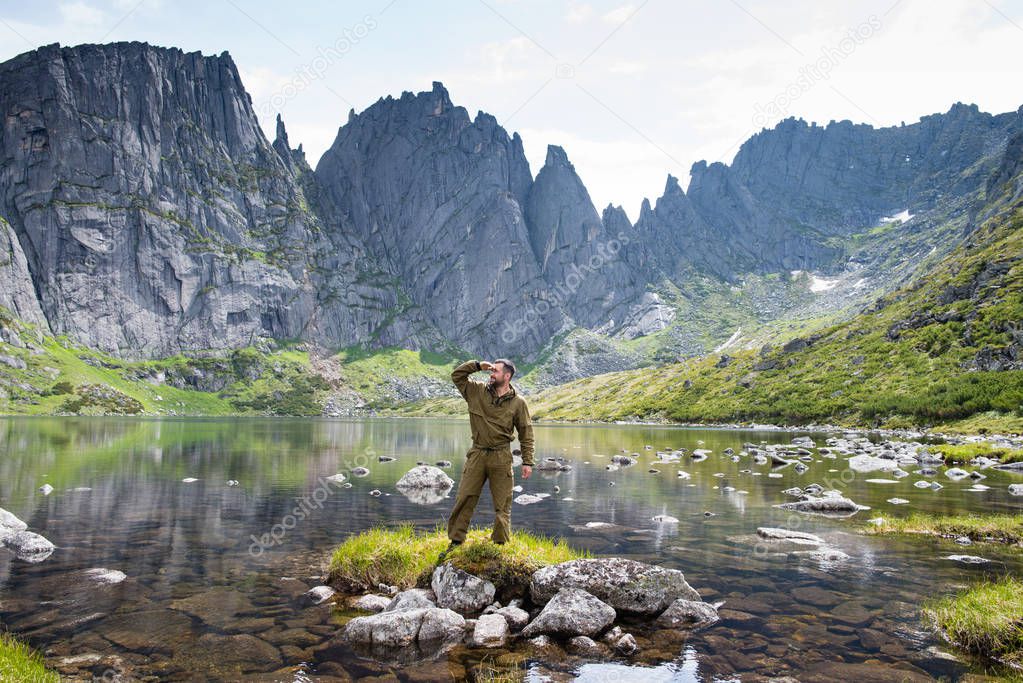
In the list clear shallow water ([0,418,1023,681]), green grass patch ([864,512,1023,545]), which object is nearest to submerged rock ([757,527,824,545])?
clear shallow water ([0,418,1023,681])

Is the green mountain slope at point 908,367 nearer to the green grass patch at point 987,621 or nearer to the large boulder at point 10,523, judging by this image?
the green grass patch at point 987,621

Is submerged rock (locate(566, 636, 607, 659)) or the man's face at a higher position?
the man's face

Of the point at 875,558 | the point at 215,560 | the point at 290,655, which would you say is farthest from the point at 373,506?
the point at 875,558

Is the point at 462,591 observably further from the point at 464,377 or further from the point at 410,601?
the point at 464,377

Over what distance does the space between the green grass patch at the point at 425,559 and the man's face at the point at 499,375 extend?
12.9 ft

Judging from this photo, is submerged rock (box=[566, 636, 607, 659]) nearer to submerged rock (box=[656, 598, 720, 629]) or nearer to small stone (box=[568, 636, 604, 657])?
small stone (box=[568, 636, 604, 657])

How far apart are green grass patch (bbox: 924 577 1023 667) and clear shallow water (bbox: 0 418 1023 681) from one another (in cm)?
49

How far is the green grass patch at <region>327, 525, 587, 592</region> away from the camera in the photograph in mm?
13500

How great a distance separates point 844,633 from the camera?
11.3 metres

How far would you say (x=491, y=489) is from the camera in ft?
46.0

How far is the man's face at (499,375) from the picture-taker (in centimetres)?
1377

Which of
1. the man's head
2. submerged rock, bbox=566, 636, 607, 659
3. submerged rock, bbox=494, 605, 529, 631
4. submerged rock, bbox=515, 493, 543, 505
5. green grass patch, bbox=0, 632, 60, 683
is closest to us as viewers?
green grass patch, bbox=0, 632, 60, 683

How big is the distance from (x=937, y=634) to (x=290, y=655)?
1229cm

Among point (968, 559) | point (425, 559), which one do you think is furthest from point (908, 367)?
point (425, 559)
